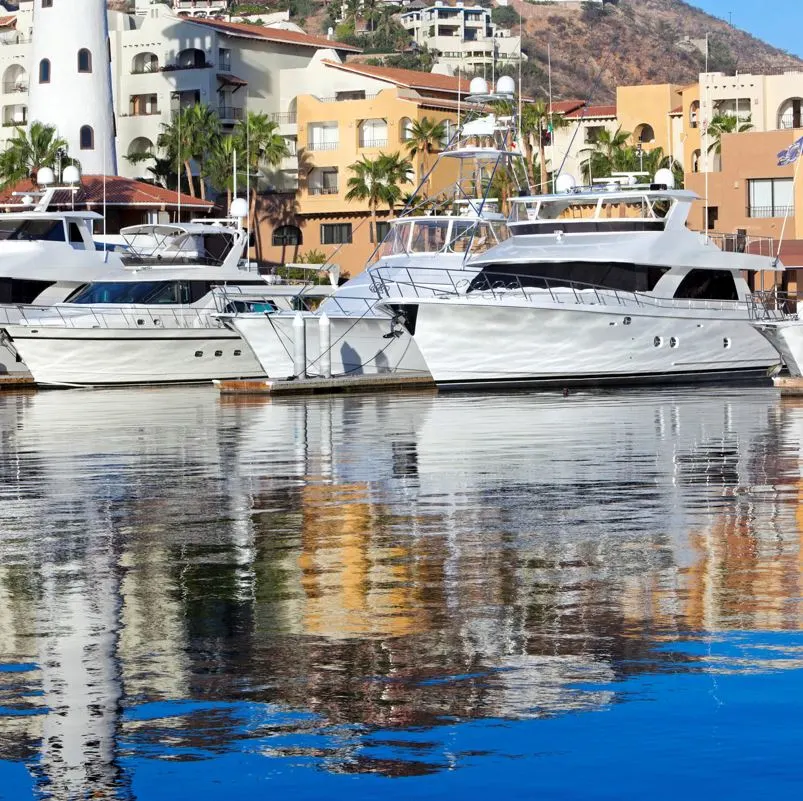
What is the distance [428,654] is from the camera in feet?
24.5

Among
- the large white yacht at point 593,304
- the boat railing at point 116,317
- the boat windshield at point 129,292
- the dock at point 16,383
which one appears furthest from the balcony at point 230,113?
the large white yacht at point 593,304

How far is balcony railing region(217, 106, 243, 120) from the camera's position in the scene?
259 ft

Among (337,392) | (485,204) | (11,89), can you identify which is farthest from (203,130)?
(337,392)

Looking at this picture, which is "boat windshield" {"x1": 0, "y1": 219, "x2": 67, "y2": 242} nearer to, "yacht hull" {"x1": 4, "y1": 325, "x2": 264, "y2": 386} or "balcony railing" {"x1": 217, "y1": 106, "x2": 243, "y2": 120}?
"yacht hull" {"x1": 4, "y1": 325, "x2": 264, "y2": 386}

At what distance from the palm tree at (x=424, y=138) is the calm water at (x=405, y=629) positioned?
2277 inches

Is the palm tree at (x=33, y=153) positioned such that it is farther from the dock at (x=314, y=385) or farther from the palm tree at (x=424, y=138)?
the dock at (x=314, y=385)

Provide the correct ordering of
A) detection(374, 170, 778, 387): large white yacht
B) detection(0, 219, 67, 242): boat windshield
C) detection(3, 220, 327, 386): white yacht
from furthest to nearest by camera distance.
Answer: detection(0, 219, 67, 242): boat windshield → detection(3, 220, 327, 386): white yacht → detection(374, 170, 778, 387): large white yacht

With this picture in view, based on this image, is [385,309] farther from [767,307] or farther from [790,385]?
[790,385]

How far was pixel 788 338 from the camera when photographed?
28.4 metres

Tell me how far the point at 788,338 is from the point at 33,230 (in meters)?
18.1

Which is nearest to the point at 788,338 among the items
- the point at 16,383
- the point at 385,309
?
the point at 385,309

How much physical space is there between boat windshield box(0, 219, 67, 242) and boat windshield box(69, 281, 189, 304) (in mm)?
2560

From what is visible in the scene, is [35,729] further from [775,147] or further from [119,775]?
[775,147]

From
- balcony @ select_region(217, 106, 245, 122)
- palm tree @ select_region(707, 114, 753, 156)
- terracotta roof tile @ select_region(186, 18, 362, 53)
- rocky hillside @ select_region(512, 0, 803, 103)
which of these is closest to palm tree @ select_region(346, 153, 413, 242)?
balcony @ select_region(217, 106, 245, 122)
